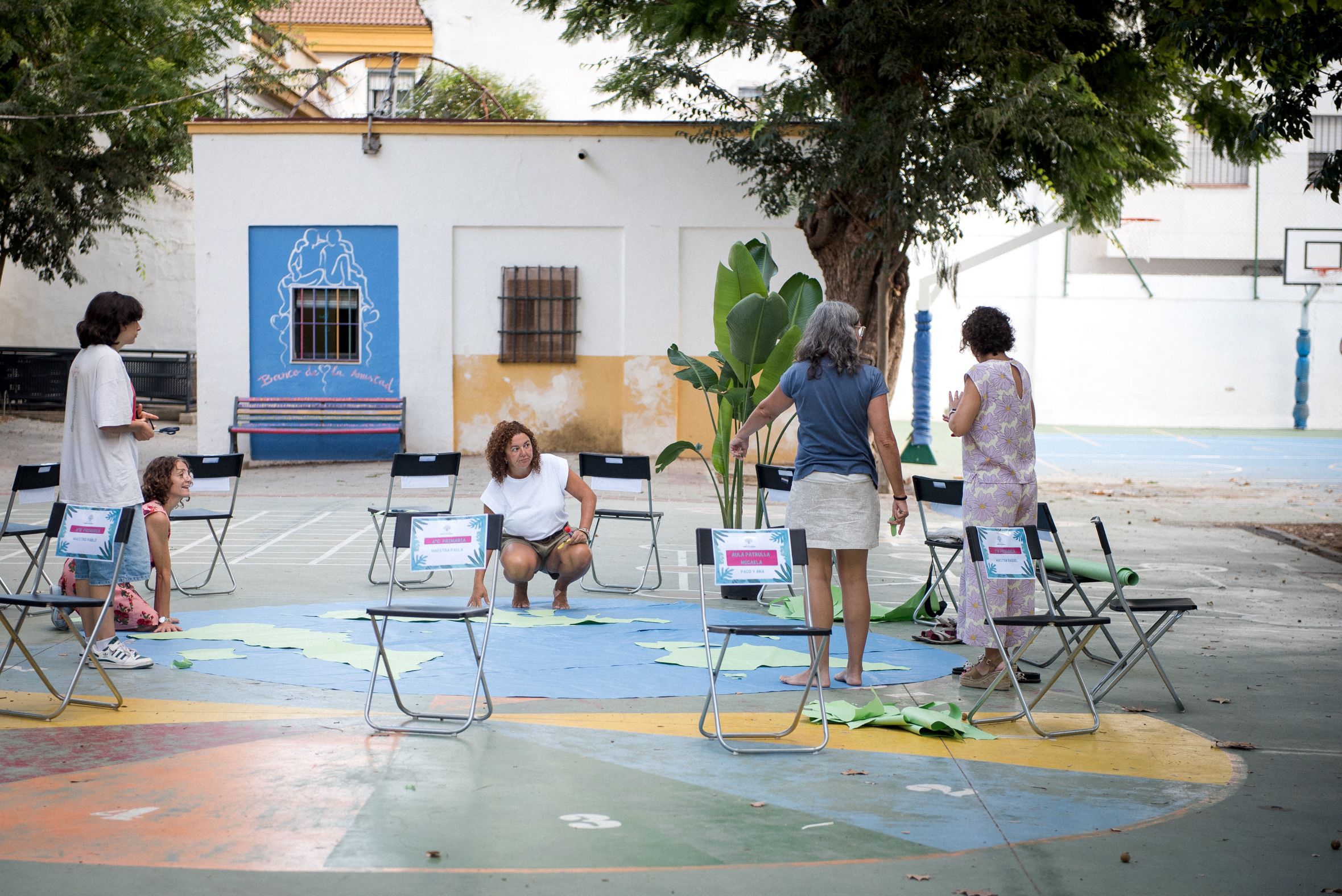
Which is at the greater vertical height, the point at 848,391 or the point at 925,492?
the point at 848,391

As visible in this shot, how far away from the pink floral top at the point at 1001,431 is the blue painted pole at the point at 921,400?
11957 mm

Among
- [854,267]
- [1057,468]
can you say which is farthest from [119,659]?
[1057,468]

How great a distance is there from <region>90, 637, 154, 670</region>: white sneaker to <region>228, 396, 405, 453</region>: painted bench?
1110cm

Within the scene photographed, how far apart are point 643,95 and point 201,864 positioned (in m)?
13.7

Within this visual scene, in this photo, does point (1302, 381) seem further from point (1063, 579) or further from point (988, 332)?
point (988, 332)

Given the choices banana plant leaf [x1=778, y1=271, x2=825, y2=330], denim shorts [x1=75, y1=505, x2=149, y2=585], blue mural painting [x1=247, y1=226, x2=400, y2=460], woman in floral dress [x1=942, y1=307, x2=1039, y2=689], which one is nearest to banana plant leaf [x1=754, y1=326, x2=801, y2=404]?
banana plant leaf [x1=778, y1=271, x2=825, y2=330]

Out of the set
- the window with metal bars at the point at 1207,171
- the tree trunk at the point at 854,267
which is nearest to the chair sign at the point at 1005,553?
the tree trunk at the point at 854,267

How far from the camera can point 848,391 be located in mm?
5961

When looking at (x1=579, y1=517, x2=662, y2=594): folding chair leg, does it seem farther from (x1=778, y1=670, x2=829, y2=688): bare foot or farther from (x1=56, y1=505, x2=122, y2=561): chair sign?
(x1=56, y1=505, x2=122, y2=561): chair sign

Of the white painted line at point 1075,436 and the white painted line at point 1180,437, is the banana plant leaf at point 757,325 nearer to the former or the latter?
the white painted line at point 1075,436

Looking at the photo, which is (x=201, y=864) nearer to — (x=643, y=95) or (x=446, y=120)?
(x=643, y=95)

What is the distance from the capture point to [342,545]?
10898 mm

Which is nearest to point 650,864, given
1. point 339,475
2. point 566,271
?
point 339,475

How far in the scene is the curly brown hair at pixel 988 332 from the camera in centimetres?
622
